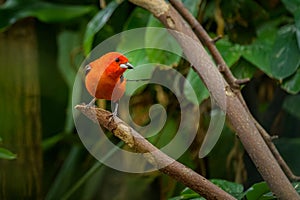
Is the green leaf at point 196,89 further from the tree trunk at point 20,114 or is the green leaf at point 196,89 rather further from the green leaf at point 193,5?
the tree trunk at point 20,114

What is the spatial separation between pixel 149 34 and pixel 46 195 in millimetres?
521

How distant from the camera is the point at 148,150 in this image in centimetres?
60

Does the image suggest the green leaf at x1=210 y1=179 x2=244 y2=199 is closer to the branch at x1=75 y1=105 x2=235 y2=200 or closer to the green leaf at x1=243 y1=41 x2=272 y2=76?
the branch at x1=75 y1=105 x2=235 y2=200

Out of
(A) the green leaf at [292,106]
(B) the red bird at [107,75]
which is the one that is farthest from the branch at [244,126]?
(A) the green leaf at [292,106]

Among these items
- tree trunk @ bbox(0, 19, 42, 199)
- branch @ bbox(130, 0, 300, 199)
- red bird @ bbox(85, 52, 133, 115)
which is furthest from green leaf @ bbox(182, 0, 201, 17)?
red bird @ bbox(85, 52, 133, 115)

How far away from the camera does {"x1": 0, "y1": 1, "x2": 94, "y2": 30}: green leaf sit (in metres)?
1.15

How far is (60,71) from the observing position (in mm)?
1480

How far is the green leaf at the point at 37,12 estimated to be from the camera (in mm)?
1148

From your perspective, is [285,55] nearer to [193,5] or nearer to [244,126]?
[193,5]

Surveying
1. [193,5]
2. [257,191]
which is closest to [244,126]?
[257,191]

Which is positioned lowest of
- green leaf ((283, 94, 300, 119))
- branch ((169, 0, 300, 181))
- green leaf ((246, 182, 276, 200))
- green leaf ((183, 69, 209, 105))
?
green leaf ((283, 94, 300, 119))

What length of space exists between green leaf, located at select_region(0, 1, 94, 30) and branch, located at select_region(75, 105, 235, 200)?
58cm

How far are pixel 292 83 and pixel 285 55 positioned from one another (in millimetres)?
50

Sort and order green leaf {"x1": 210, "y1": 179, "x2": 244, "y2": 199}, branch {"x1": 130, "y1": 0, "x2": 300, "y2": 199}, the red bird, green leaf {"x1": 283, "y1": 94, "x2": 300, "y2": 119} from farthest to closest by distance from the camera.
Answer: green leaf {"x1": 283, "y1": 94, "x2": 300, "y2": 119}
green leaf {"x1": 210, "y1": 179, "x2": 244, "y2": 199}
branch {"x1": 130, "y1": 0, "x2": 300, "y2": 199}
the red bird
